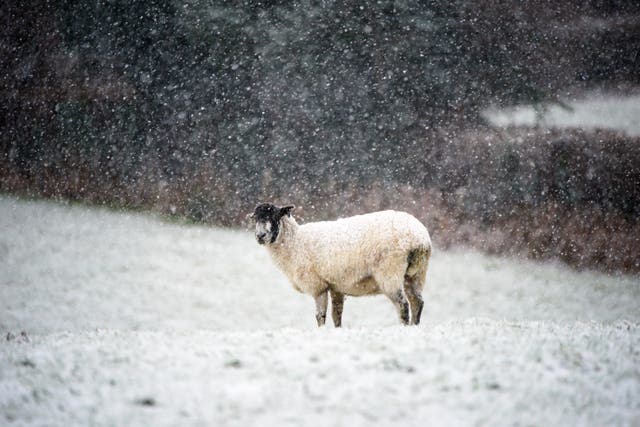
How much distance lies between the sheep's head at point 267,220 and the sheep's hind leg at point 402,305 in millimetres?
2271

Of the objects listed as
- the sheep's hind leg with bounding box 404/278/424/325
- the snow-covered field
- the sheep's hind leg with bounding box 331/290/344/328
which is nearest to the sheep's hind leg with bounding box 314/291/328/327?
the sheep's hind leg with bounding box 331/290/344/328

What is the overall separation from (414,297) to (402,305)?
73 centimetres

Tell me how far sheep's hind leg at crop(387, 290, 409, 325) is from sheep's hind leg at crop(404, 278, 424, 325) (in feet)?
1.96

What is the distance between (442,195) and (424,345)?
17167mm

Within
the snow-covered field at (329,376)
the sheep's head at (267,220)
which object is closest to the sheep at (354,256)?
the sheep's head at (267,220)

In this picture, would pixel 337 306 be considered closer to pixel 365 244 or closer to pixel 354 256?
pixel 354 256

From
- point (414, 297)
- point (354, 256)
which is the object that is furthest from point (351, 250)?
point (414, 297)

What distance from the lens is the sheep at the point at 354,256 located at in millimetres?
9508

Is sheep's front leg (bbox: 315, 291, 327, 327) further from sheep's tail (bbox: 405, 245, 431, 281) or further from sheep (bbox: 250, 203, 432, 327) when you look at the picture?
sheep's tail (bbox: 405, 245, 431, 281)

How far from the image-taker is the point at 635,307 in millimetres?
25688

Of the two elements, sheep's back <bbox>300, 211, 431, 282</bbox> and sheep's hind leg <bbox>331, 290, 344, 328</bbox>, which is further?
sheep's hind leg <bbox>331, 290, 344, 328</bbox>

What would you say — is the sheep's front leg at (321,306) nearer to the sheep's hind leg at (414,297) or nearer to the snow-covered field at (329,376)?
the snow-covered field at (329,376)

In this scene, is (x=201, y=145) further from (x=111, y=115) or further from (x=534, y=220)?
(x=534, y=220)

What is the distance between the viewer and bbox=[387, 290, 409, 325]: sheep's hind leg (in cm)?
934
